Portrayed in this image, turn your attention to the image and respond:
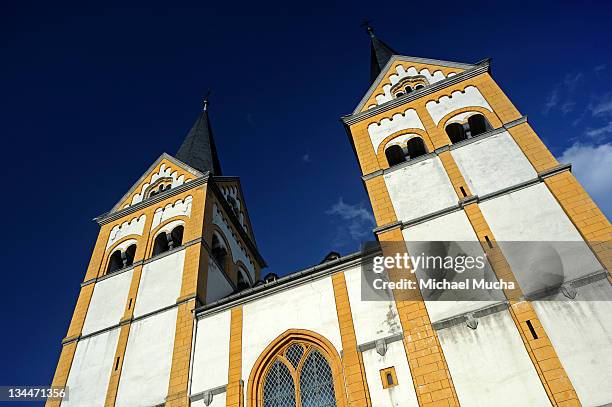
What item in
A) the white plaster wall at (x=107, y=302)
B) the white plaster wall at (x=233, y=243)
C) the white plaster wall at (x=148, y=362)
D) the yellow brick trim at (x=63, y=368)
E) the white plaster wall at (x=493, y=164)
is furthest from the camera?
the white plaster wall at (x=233, y=243)

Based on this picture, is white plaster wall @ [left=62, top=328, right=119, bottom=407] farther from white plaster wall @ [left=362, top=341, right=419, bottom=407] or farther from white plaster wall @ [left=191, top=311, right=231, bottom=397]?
white plaster wall @ [left=362, top=341, right=419, bottom=407]

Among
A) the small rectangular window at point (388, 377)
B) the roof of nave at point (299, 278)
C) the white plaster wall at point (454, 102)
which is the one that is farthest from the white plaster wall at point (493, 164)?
the small rectangular window at point (388, 377)

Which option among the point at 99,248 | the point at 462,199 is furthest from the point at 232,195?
the point at 462,199

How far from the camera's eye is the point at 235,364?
543 inches

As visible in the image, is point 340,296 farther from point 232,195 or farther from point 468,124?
point 232,195

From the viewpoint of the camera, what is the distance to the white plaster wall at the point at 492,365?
32.9ft

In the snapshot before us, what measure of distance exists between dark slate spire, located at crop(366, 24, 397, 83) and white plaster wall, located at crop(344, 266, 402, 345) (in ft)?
50.1

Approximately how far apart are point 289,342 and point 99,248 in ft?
37.9

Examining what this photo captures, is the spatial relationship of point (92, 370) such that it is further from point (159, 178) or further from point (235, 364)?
point (159, 178)

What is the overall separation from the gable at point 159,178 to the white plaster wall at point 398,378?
525 inches

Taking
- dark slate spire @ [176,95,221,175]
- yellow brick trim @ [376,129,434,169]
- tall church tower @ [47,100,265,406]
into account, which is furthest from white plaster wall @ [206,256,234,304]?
yellow brick trim @ [376,129,434,169]

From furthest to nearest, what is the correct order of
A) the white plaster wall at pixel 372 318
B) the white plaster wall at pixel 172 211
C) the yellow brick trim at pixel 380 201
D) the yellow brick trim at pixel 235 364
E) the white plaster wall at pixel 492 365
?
the white plaster wall at pixel 172 211, the yellow brick trim at pixel 380 201, the yellow brick trim at pixel 235 364, the white plaster wall at pixel 372 318, the white plaster wall at pixel 492 365

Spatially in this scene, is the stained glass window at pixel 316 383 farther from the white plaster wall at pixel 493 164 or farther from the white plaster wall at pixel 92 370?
the white plaster wall at pixel 493 164

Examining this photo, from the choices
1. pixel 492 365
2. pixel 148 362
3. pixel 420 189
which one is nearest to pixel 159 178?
pixel 148 362
